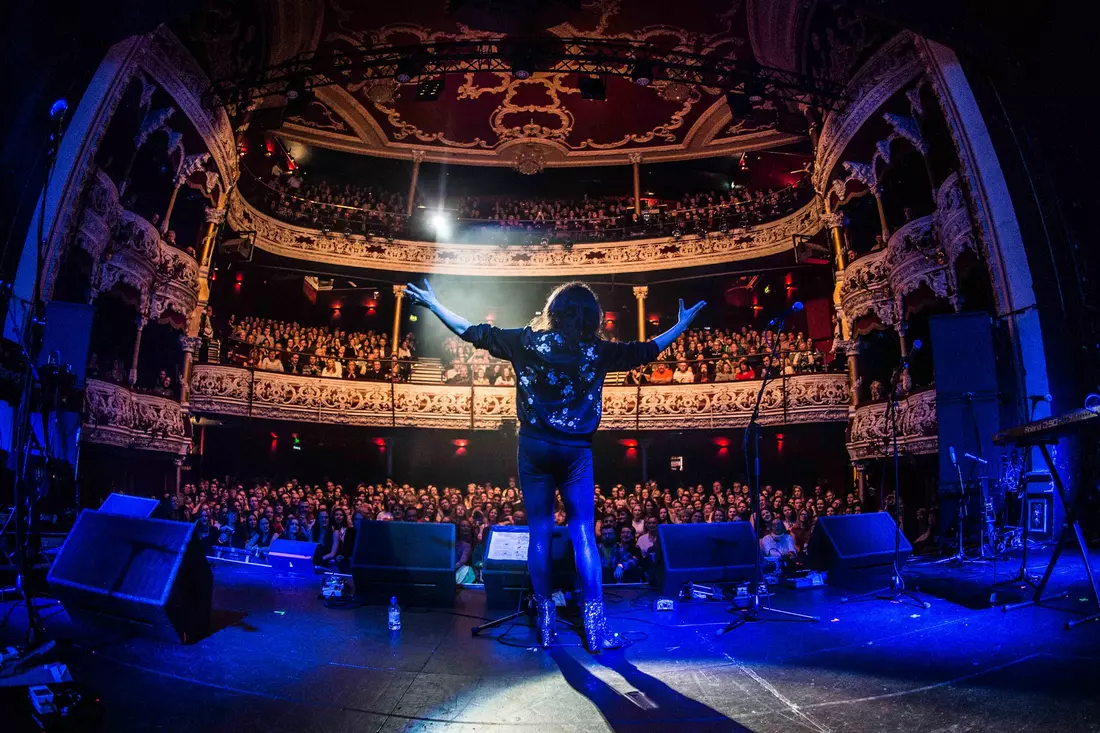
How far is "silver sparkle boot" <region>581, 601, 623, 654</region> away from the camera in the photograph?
3381 mm

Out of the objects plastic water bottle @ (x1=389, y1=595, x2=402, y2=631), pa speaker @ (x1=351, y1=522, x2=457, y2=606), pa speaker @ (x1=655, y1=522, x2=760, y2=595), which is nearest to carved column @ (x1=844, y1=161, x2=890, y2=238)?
pa speaker @ (x1=655, y1=522, x2=760, y2=595)

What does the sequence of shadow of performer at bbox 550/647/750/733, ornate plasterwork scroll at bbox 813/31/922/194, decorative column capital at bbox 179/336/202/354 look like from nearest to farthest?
shadow of performer at bbox 550/647/750/733, ornate plasterwork scroll at bbox 813/31/922/194, decorative column capital at bbox 179/336/202/354

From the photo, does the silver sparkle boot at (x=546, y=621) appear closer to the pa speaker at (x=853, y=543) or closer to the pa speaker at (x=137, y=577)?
the pa speaker at (x=137, y=577)

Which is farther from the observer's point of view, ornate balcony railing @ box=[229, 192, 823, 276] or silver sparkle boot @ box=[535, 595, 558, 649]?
ornate balcony railing @ box=[229, 192, 823, 276]

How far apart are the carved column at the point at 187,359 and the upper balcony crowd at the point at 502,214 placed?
4548 mm

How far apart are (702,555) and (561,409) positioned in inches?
95.9

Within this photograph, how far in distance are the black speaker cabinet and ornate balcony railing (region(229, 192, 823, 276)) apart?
1529 centimetres

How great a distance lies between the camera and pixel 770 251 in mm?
18734

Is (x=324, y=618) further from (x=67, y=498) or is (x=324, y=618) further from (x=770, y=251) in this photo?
(x=770, y=251)

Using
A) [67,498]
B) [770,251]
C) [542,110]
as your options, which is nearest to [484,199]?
[542,110]

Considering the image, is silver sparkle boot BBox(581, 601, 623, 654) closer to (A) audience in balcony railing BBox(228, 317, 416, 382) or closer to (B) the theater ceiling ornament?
(B) the theater ceiling ornament

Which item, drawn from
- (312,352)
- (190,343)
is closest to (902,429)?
(312,352)

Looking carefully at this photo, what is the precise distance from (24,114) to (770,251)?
674 inches

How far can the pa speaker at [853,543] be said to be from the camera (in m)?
Answer: 5.57
